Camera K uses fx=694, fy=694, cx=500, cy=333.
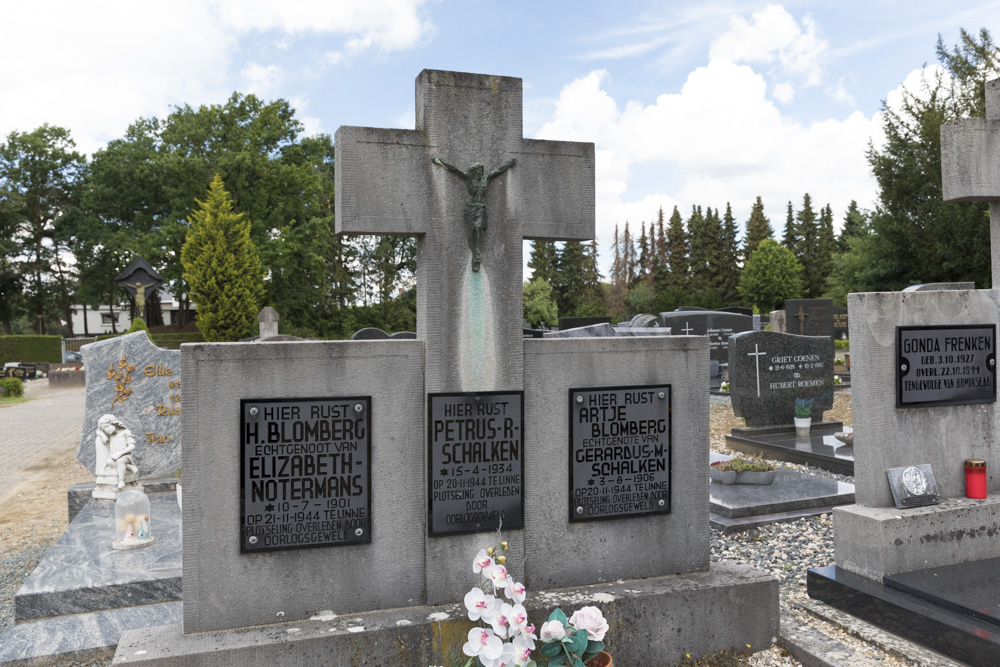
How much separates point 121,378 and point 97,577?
3.64m

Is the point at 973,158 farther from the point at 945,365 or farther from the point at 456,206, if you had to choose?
the point at 456,206

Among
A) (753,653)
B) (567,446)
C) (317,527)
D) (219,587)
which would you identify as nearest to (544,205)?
(567,446)

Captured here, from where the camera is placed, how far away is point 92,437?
7.51 metres

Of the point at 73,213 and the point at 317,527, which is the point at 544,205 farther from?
the point at 73,213

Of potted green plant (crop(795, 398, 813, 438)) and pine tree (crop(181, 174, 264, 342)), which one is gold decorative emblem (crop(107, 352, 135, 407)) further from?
pine tree (crop(181, 174, 264, 342))

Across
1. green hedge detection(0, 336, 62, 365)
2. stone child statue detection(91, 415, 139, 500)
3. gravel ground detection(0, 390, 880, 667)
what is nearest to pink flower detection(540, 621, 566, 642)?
gravel ground detection(0, 390, 880, 667)

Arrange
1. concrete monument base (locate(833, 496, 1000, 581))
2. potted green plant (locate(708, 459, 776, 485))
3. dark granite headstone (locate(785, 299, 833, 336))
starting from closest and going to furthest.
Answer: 1. concrete monument base (locate(833, 496, 1000, 581))
2. potted green plant (locate(708, 459, 776, 485))
3. dark granite headstone (locate(785, 299, 833, 336))

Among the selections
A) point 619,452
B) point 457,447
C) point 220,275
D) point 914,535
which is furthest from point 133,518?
point 220,275

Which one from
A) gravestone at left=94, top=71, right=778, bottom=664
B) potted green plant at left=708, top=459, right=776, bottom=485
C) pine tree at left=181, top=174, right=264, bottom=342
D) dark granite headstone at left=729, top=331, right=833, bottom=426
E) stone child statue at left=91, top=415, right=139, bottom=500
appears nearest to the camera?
gravestone at left=94, top=71, right=778, bottom=664

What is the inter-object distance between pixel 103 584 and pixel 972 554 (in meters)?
5.79

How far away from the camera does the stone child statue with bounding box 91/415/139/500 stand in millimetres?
6555

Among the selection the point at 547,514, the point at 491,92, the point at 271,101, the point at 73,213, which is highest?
the point at 271,101

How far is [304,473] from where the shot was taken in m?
3.33

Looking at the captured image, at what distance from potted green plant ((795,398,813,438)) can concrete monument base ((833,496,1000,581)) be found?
520 centimetres
